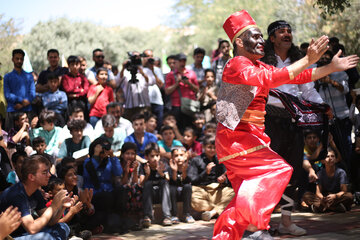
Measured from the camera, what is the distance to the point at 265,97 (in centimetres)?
446

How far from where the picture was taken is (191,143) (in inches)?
330

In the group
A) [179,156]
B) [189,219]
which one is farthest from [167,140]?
[189,219]

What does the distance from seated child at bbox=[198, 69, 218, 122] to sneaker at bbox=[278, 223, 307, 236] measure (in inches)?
181

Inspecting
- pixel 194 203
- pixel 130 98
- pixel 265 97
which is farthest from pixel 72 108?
pixel 265 97

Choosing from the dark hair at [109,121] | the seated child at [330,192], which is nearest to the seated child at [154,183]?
the dark hair at [109,121]

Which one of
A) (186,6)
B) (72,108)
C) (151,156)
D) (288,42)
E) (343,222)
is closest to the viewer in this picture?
(288,42)

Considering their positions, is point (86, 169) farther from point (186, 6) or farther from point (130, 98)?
point (186, 6)

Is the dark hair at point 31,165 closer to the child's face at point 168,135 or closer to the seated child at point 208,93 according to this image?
the child's face at point 168,135

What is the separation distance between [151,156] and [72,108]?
236cm

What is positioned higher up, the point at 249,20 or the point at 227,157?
the point at 249,20

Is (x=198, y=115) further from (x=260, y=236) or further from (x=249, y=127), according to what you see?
(x=249, y=127)

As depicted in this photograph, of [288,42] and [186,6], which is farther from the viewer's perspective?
[186,6]

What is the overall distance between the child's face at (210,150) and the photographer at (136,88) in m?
2.19

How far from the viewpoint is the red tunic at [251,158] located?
402cm
